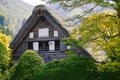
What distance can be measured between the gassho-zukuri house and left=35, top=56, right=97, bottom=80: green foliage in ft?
54.3

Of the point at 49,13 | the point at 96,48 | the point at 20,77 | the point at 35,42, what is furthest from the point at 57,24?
the point at 96,48

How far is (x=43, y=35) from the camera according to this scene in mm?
37594

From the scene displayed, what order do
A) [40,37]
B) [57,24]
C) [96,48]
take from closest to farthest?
[96,48]
[57,24]
[40,37]

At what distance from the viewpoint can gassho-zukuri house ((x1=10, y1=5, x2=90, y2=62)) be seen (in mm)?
35656

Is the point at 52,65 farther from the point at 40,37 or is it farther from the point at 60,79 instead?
the point at 40,37

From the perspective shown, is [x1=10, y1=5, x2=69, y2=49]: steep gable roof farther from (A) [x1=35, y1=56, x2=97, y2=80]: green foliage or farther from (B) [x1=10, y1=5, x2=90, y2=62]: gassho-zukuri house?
(A) [x1=35, y1=56, x2=97, y2=80]: green foliage

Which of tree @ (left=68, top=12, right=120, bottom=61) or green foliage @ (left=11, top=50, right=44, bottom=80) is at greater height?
tree @ (left=68, top=12, right=120, bottom=61)

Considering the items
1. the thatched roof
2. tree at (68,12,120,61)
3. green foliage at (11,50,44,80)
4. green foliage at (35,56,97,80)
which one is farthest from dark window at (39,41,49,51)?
green foliage at (35,56,97,80)

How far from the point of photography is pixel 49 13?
36.0m

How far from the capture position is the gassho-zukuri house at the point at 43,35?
1404 inches

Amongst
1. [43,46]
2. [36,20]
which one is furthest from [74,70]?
[36,20]

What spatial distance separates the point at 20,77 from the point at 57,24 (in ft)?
44.2

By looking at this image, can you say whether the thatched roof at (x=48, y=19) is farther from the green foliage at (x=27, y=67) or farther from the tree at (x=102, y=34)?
the tree at (x=102, y=34)

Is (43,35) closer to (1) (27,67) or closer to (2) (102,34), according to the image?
(1) (27,67)
